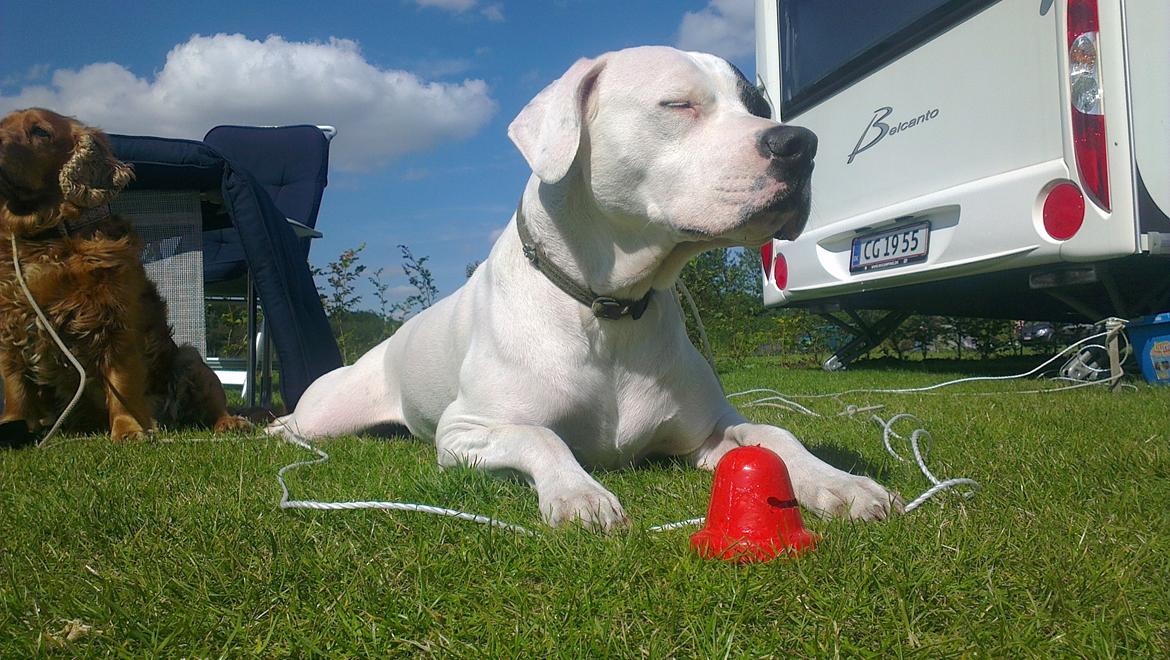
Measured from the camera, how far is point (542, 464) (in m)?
1.90

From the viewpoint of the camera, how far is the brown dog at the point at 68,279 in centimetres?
343

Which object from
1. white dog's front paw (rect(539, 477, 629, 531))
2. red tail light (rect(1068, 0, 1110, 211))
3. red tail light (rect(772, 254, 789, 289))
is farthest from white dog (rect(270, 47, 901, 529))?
red tail light (rect(772, 254, 789, 289))

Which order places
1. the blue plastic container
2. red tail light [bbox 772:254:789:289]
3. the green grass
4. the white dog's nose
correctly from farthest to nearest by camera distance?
red tail light [bbox 772:254:789:289] → the blue plastic container → the white dog's nose → the green grass

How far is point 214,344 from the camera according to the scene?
8789mm

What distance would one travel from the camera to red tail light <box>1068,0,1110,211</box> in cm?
397

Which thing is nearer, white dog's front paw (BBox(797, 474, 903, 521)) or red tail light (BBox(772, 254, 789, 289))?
white dog's front paw (BBox(797, 474, 903, 521))

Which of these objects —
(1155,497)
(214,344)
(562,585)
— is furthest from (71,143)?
(214,344)

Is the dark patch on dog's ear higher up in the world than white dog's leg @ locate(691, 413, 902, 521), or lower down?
higher up

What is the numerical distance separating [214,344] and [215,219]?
4.37m

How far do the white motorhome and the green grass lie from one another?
2.16 m

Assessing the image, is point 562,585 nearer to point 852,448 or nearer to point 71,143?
point 852,448

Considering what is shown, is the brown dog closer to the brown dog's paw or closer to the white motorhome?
the brown dog's paw

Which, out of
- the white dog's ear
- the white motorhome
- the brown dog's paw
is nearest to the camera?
the white dog's ear

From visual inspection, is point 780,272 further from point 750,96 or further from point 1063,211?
point 750,96
